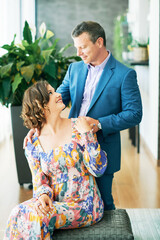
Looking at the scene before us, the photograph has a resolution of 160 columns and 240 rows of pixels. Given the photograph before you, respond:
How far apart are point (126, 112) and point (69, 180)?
0.49 metres

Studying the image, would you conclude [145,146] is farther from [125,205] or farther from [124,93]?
[124,93]

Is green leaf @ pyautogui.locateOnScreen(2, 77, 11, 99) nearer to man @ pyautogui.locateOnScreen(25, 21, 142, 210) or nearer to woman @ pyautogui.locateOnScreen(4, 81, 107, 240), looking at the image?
man @ pyautogui.locateOnScreen(25, 21, 142, 210)

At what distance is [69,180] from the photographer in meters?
2.04

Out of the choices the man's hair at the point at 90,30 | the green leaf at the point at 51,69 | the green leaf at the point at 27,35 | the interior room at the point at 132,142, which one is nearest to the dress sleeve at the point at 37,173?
the man's hair at the point at 90,30

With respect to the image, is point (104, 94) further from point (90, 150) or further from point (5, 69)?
point (5, 69)

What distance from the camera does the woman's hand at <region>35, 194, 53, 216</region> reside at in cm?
188

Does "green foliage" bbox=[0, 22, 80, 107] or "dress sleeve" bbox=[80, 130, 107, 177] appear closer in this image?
"dress sleeve" bbox=[80, 130, 107, 177]

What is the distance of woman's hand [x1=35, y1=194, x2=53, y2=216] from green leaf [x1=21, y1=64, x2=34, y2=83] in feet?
5.46

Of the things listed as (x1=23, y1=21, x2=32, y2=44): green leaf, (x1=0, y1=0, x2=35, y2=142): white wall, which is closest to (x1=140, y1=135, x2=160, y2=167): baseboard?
(x1=23, y1=21, x2=32, y2=44): green leaf

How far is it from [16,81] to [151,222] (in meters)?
1.67

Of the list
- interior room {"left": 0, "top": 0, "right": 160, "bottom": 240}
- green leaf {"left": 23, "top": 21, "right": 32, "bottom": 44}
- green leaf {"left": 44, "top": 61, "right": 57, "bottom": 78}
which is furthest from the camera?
green leaf {"left": 23, "top": 21, "right": 32, "bottom": 44}

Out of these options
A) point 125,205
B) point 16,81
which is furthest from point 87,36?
point 125,205

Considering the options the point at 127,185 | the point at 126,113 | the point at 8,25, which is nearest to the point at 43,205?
the point at 126,113

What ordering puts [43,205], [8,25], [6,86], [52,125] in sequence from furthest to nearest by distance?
[8,25] < [6,86] < [52,125] < [43,205]
